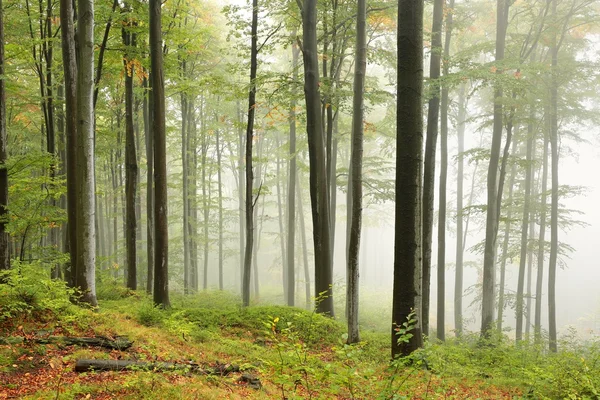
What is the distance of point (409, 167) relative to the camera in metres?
5.13

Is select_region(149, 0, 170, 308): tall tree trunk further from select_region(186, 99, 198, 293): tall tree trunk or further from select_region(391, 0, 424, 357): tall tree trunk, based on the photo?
select_region(186, 99, 198, 293): tall tree trunk

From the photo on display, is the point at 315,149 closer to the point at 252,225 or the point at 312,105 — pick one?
the point at 312,105

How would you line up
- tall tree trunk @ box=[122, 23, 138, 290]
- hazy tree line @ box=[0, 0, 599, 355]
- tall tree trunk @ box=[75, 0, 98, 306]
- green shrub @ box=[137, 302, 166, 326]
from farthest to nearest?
tall tree trunk @ box=[122, 23, 138, 290] < green shrub @ box=[137, 302, 166, 326] < tall tree trunk @ box=[75, 0, 98, 306] < hazy tree line @ box=[0, 0, 599, 355]

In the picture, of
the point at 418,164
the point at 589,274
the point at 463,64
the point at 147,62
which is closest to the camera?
the point at 418,164

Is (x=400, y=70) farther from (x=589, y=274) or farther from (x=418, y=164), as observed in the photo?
(x=589, y=274)

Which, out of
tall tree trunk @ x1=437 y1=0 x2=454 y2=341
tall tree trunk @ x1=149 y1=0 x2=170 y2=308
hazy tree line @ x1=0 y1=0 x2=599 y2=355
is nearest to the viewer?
hazy tree line @ x1=0 y1=0 x2=599 y2=355

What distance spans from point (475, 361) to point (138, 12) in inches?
468

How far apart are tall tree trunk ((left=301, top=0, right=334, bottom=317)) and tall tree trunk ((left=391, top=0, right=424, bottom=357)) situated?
4458 millimetres

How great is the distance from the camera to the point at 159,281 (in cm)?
872

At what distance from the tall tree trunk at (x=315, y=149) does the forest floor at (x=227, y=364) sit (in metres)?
1.52

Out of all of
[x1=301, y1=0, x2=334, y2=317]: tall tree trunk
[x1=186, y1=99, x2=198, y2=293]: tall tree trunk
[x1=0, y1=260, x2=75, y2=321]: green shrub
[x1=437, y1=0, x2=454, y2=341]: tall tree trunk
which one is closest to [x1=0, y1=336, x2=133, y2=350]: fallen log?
[x1=0, y1=260, x2=75, y2=321]: green shrub

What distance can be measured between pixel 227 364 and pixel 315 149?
5864 mm

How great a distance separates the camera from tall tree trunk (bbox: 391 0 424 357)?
510 centimetres

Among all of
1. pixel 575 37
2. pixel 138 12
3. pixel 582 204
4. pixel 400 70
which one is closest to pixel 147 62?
pixel 138 12
